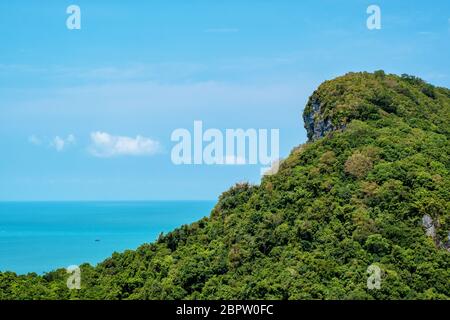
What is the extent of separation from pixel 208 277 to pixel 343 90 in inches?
491

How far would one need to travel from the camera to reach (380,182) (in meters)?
31.7

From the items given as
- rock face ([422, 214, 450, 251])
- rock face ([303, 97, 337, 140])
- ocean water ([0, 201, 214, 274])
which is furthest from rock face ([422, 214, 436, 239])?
ocean water ([0, 201, 214, 274])

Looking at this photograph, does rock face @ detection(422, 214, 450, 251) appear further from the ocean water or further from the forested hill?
the ocean water

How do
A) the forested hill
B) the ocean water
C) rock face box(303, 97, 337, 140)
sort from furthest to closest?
the ocean water < rock face box(303, 97, 337, 140) < the forested hill

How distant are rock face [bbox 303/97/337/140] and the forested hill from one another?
0.34ft

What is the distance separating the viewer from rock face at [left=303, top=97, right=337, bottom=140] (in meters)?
37.8

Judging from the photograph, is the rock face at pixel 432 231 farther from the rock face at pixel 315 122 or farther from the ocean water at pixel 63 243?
A: the ocean water at pixel 63 243

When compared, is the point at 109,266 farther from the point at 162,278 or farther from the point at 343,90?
the point at 343,90

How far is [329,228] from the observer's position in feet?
101

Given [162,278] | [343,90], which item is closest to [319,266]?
[162,278]

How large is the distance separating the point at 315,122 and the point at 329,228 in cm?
945

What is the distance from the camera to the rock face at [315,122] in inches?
1486

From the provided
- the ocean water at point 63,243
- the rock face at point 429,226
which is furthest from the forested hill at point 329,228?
the ocean water at point 63,243

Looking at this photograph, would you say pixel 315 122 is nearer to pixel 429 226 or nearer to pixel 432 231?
pixel 429 226
